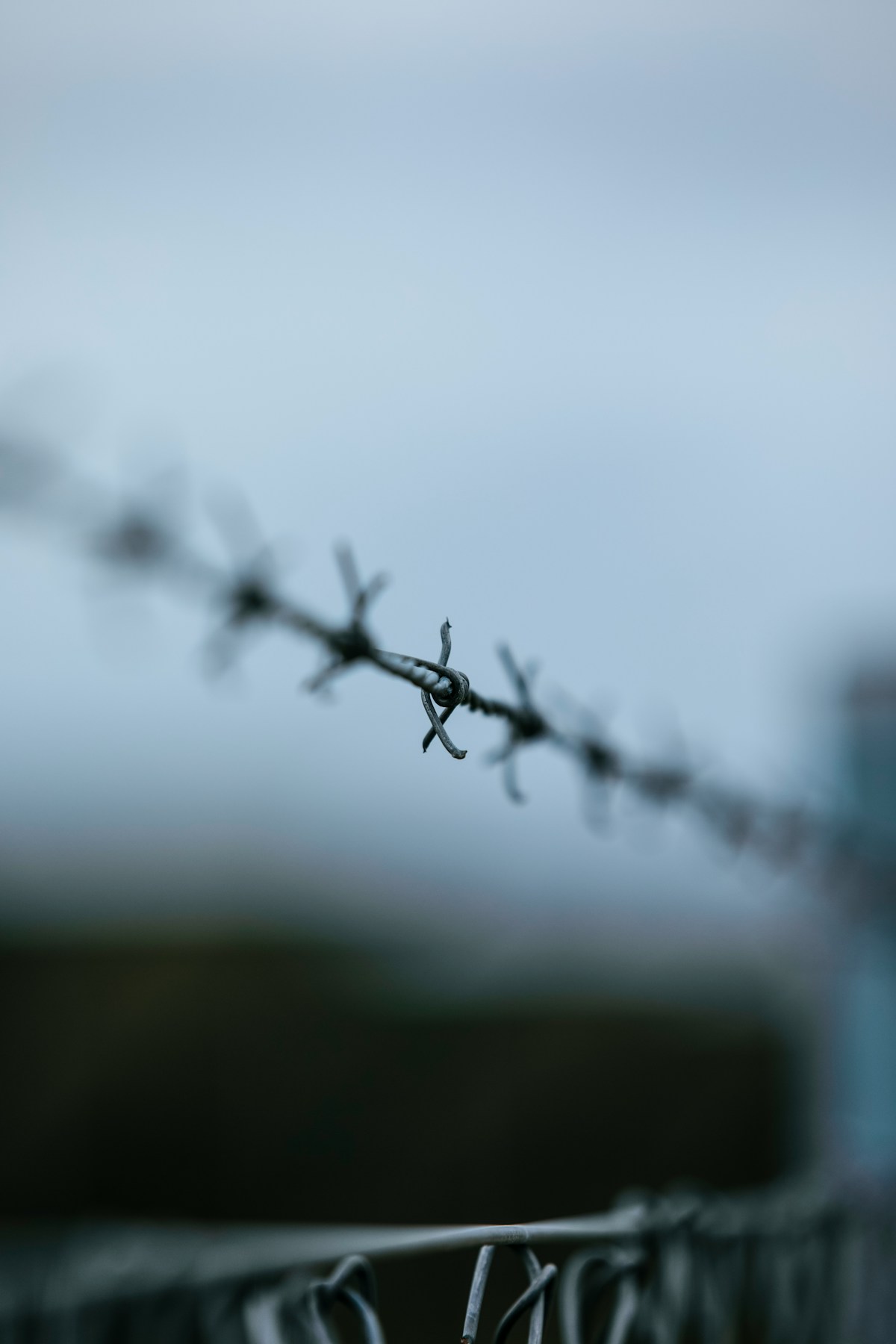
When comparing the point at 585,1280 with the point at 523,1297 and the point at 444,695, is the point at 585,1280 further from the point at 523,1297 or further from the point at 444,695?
the point at 444,695

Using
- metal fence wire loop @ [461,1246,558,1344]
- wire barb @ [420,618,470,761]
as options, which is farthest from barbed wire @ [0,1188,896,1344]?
wire barb @ [420,618,470,761]

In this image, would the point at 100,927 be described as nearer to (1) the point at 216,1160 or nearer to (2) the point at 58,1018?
(2) the point at 58,1018

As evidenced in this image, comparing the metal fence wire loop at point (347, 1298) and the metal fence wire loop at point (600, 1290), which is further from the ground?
the metal fence wire loop at point (600, 1290)

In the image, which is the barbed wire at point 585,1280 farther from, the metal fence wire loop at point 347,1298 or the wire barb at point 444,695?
the wire barb at point 444,695

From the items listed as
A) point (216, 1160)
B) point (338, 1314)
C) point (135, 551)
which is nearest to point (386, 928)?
→ point (216, 1160)

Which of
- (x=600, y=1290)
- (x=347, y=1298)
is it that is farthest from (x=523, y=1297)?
(x=600, y=1290)

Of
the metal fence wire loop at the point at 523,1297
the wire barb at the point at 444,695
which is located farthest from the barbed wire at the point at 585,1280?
the wire barb at the point at 444,695

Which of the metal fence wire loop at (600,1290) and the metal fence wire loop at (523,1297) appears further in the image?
the metal fence wire loop at (600,1290)

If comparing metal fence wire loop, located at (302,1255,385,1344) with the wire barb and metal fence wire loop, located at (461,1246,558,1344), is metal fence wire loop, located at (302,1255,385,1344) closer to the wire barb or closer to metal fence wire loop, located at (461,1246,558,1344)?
metal fence wire loop, located at (461,1246,558,1344)
